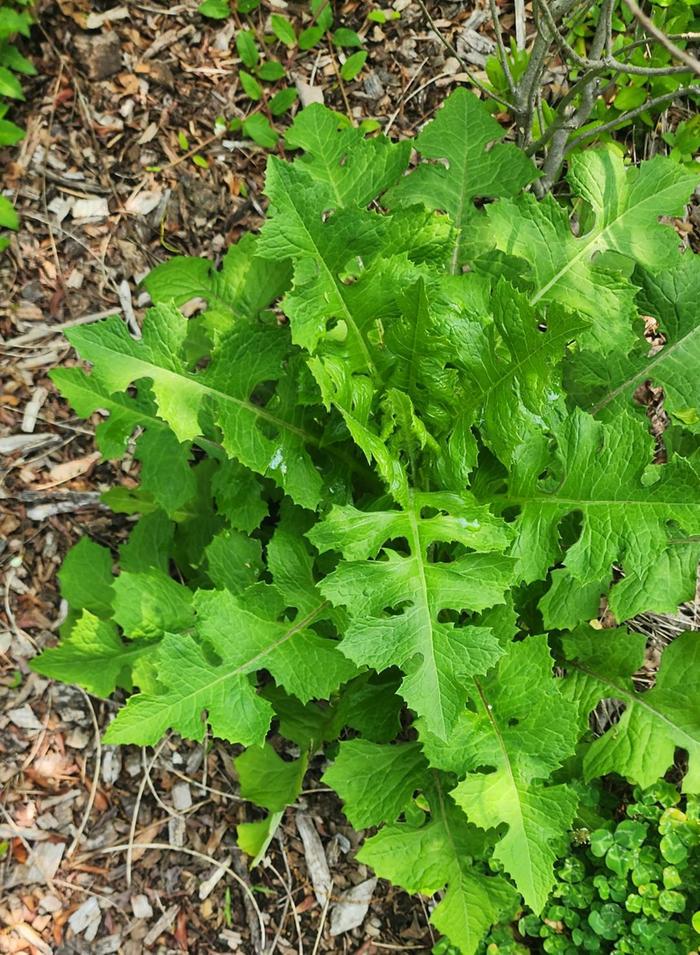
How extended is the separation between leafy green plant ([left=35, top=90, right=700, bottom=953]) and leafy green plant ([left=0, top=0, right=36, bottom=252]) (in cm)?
95

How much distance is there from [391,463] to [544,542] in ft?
1.49

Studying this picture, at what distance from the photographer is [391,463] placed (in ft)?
6.86

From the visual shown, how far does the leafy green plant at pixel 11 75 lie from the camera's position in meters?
3.03

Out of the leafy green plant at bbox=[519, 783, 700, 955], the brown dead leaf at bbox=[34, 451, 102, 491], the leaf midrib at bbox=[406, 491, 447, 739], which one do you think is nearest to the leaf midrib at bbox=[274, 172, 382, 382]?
the leaf midrib at bbox=[406, 491, 447, 739]

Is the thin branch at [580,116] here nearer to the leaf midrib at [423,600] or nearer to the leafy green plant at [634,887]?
the leaf midrib at [423,600]

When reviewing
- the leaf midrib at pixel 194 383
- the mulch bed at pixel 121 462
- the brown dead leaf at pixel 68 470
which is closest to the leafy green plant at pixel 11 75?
the mulch bed at pixel 121 462

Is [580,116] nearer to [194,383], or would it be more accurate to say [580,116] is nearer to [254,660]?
[194,383]

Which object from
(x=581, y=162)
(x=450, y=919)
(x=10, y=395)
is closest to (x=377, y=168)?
(x=581, y=162)

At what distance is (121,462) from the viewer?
3.10m

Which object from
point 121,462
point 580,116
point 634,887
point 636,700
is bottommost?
point 634,887

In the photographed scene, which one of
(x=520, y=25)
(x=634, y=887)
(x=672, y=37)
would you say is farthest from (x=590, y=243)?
(x=634, y=887)

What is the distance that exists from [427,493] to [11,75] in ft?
7.37

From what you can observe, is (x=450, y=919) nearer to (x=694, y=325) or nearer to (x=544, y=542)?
(x=544, y=542)

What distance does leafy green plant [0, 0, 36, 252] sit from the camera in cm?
303
